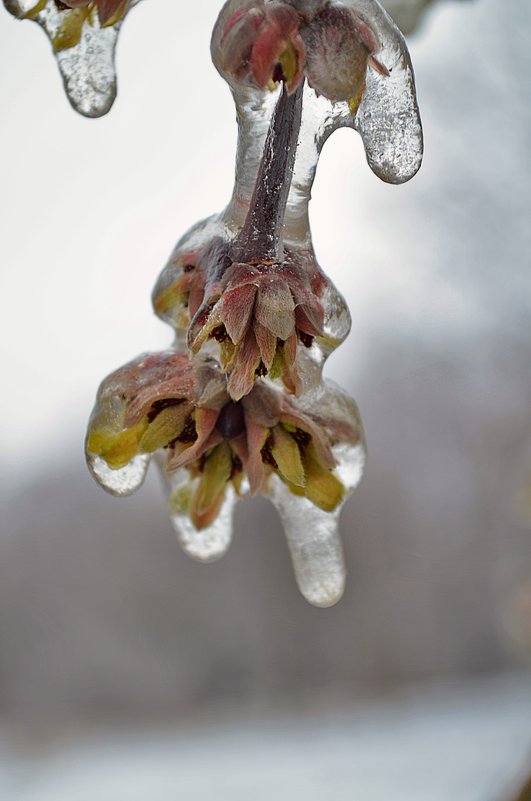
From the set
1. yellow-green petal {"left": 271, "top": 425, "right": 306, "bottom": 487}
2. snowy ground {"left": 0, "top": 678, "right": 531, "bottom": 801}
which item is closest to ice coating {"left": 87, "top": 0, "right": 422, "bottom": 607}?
yellow-green petal {"left": 271, "top": 425, "right": 306, "bottom": 487}

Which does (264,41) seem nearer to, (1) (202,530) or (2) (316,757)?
(1) (202,530)

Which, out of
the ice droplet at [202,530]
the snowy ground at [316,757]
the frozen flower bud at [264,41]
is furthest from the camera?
the snowy ground at [316,757]

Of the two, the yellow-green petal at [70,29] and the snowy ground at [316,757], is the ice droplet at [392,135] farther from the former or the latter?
the snowy ground at [316,757]

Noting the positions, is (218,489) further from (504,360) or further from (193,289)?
(504,360)

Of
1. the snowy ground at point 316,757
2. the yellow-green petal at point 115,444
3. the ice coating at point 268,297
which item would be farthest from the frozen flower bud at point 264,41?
the snowy ground at point 316,757

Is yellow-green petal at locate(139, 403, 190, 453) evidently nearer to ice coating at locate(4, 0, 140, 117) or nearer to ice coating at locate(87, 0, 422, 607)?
ice coating at locate(87, 0, 422, 607)

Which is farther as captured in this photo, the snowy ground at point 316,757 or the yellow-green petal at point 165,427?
the snowy ground at point 316,757

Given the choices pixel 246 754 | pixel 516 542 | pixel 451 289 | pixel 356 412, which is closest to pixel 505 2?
pixel 356 412

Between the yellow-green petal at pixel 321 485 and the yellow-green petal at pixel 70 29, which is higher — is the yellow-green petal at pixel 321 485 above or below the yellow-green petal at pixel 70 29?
below
